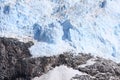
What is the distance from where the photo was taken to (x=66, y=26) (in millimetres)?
37781

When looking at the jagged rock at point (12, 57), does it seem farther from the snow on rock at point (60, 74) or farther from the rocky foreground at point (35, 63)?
the snow on rock at point (60, 74)

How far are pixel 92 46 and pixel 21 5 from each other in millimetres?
6375

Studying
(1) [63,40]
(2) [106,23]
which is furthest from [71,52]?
(2) [106,23]

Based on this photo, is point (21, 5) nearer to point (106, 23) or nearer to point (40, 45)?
point (40, 45)

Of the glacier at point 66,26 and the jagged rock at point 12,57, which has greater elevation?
the glacier at point 66,26

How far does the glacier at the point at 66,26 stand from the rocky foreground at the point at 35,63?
495 millimetres

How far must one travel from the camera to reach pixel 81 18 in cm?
3838

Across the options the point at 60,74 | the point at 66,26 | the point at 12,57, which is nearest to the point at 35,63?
the point at 12,57

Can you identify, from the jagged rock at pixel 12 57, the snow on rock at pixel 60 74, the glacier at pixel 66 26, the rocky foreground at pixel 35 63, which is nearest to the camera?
the snow on rock at pixel 60 74

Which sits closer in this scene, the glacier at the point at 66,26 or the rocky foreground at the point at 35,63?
the rocky foreground at the point at 35,63

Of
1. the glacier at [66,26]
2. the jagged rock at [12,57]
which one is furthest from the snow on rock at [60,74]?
the jagged rock at [12,57]

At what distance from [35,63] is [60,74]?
90.7 inches

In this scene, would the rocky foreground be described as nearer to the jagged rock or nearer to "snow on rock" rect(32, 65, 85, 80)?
the jagged rock

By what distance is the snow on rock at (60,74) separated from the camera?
36250 millimetres
